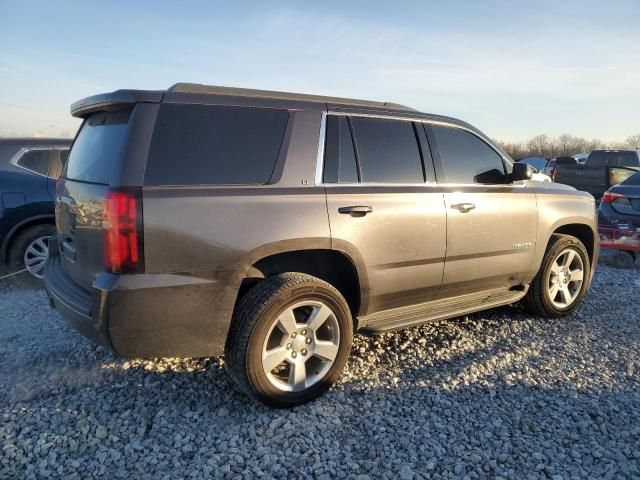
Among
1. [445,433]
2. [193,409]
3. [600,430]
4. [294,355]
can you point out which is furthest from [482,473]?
[193,409]

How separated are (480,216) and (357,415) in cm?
185

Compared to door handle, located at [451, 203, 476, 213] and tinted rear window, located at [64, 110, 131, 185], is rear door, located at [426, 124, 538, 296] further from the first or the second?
tinted rear window, located at [64, 110, 131, 185]

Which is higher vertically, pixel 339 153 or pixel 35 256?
pixel 339 153

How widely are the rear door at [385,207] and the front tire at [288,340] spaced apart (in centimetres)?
33

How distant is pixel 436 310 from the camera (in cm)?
383

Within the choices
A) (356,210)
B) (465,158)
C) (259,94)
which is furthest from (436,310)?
(259,94)

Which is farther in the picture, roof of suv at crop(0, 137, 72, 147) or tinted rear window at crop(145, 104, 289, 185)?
roof of suv at crop(0, 137, 72, 147)

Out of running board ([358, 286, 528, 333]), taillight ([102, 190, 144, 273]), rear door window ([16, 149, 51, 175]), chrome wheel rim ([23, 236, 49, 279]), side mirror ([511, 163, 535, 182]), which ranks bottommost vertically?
running board ([358, 286, 528, 333])

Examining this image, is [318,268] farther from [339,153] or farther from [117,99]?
[117,99]

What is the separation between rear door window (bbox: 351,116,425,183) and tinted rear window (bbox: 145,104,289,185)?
628 mm

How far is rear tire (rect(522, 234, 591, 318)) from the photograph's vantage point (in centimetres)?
461

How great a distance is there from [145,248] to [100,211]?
338 mm

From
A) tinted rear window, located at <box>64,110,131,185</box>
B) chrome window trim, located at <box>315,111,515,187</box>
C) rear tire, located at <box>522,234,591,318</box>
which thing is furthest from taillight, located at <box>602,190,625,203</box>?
tinted rear window, located at <box>64,110,131,185</box>

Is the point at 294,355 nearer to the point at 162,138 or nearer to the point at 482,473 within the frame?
the point at 482,473
